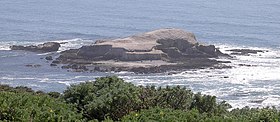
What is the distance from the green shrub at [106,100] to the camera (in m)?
18.6

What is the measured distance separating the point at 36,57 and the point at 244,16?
174ft

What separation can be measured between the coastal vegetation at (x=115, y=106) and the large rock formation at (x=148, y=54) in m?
35.8

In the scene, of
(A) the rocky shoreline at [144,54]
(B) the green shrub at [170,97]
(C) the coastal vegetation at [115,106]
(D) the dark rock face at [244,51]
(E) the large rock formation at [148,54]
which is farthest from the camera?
(D) the dark rock face at [244,51]

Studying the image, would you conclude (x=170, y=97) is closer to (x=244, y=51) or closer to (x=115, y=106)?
(x=115, y=106)

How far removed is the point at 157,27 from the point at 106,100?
73.5 meters

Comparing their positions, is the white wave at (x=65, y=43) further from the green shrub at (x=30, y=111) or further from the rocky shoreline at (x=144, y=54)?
Answer: the green shrub at (x=30, y=111)

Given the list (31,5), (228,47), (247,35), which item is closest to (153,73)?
(228,47)

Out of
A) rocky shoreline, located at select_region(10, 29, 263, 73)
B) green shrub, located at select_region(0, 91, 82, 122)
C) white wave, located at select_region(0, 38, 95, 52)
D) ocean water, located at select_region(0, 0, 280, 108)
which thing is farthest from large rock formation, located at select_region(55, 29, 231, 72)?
green shrub, located at select_region(0, 91, 82, 122)

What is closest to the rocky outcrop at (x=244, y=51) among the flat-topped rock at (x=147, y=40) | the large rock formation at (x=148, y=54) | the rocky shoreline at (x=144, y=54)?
the rocky shoreline at (x=144, y=54)

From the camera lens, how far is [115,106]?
18.8 m

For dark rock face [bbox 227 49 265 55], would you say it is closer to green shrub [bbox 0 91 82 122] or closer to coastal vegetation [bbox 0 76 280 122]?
coastal vegetation [bbox 0 76 280 122]

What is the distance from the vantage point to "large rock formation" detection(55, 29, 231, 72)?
2388 inches

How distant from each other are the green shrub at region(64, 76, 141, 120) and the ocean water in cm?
2463

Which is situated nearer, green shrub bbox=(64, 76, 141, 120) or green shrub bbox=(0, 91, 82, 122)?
green shrub bbox=(0, 91, 82, 122)
